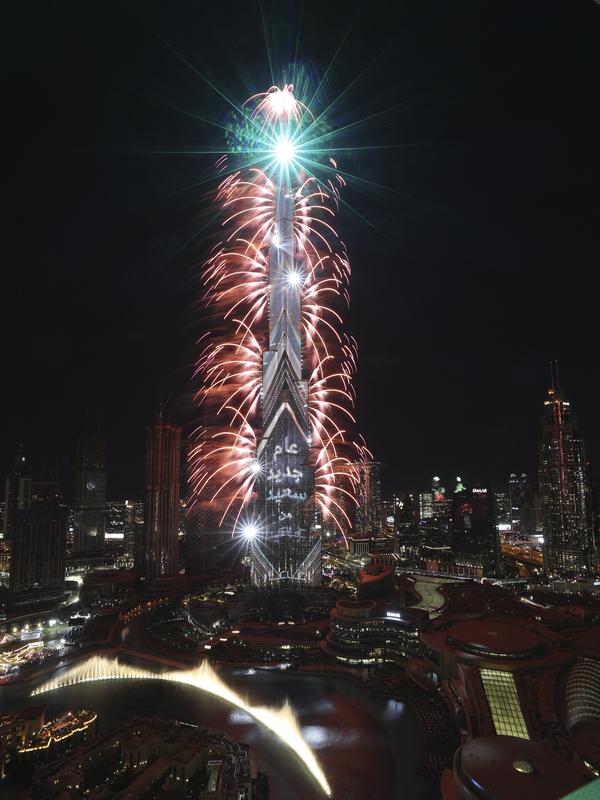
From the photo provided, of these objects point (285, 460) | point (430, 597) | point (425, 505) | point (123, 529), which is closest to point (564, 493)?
point (430, 597)

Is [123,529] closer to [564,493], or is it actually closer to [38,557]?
[38,557]

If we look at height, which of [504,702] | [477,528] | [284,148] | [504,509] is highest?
[284,148]

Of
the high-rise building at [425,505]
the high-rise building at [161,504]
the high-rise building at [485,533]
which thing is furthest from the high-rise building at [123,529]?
the high-rise building at [425,505]

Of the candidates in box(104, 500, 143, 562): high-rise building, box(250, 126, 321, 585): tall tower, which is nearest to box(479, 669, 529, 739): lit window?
box(250, 126, 321, 585): tall tower

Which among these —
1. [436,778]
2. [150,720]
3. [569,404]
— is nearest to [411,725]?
[436,778]

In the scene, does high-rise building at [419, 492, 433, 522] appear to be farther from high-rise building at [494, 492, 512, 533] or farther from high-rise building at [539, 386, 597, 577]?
high-rise building at [539, 386, 597, 577]

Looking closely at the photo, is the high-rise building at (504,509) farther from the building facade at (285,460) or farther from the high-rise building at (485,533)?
the building facade at (285,460)
